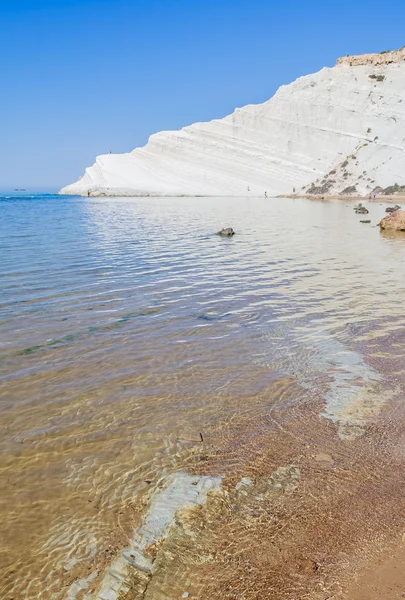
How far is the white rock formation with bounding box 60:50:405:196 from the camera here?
229ft

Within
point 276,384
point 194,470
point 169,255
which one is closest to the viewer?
point 194,470

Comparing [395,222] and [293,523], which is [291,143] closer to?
[395,222]

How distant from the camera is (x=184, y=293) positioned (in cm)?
1003

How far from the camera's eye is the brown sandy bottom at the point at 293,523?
2.59 m

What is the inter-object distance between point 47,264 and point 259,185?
70.0 meters

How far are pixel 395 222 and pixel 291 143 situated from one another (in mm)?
63614

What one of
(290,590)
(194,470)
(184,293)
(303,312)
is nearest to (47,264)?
(184,293)

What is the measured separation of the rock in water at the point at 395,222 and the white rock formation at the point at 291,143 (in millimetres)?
44186

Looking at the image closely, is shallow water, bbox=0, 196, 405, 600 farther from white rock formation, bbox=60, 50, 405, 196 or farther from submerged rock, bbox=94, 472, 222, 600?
white rock formation, bbox=60, 50, 405, 196

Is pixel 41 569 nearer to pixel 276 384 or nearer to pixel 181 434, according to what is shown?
pixel 181 434

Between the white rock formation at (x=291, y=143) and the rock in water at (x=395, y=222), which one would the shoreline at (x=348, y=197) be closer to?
the white rock formation at (x=291, y=143)

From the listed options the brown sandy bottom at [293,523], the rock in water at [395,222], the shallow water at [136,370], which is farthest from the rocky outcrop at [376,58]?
the brown sandy bottom at [293,523]

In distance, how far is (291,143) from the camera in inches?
3236

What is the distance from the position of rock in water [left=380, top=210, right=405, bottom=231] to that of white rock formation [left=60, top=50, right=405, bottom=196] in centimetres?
4419
